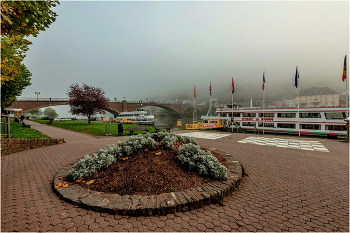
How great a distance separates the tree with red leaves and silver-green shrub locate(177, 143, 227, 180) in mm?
25550

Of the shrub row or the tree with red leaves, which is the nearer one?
the shrub row

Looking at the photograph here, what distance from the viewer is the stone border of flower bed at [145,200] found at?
9.09 ft

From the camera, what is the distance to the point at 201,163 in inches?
173

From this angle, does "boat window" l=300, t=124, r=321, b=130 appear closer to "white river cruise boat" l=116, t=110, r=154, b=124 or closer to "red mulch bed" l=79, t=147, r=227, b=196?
"red mulch bed" l=79, t=147, r=227, b=196

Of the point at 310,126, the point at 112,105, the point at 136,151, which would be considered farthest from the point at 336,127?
the point at 112,105

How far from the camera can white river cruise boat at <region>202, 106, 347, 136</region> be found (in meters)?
16.2

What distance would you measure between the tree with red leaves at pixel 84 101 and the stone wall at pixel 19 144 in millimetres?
17771

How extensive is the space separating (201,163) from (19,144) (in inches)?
384

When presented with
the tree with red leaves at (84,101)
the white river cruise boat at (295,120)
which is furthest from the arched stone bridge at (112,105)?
the white river cruise boat at (295,120)

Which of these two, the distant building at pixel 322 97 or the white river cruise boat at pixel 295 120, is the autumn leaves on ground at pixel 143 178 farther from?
the distant building at pixel 322 97

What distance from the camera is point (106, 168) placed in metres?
4.43

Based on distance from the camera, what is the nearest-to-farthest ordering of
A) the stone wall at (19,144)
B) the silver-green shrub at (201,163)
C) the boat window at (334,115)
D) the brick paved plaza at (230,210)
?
the brick paved plaza at (230,210), the silver-green shrub at (201,163), the stone wall at (19,144), the boat window at (334,115)

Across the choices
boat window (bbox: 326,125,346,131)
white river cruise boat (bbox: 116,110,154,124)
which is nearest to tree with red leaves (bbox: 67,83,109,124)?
white river cruise boat (bbox: 116,110,154,124)

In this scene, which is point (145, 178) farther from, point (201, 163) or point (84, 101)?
point (84, 101)
